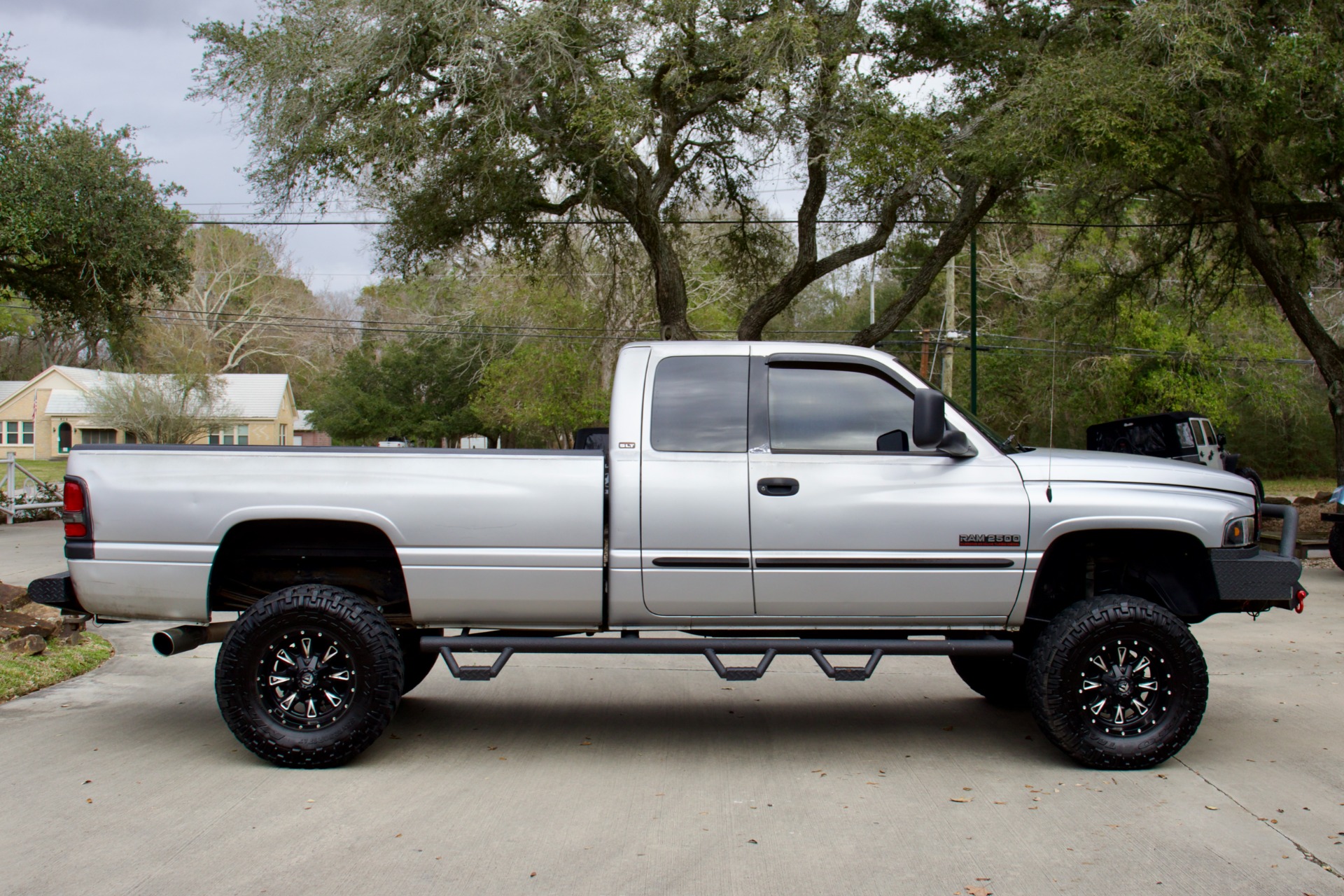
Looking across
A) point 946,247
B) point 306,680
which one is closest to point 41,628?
point 306,680

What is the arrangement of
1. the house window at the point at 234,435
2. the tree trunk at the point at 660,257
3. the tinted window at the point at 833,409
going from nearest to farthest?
the tinted window at the point at 833,409 < the tree trunk at the point at 660,257 < the house window at the point at 234,435

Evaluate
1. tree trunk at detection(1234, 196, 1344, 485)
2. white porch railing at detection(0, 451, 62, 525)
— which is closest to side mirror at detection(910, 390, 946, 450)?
tree trunk at detection(1234, 196, 1344, 485)

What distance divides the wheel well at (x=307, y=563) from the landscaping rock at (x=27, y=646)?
2.93 m

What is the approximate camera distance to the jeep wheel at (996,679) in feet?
22.4

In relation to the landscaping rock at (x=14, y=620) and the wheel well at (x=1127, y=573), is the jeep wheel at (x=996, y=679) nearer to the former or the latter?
the wheel well at (x=1127, y=573)

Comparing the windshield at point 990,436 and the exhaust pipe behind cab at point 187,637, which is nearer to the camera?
the exhaust pipe behind cab at point 187,637

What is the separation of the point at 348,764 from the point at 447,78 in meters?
13.0

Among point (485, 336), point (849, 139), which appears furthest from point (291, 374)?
point (849, 139)

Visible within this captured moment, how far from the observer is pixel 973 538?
17.9 feet

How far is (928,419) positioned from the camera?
5.28 metres

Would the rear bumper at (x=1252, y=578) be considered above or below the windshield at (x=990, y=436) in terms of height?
below

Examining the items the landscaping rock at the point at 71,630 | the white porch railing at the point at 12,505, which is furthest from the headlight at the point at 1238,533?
the white porch railing at the point at 12,505

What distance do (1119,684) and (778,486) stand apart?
6.50 feet

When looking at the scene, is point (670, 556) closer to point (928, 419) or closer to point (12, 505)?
point (928, 419)
